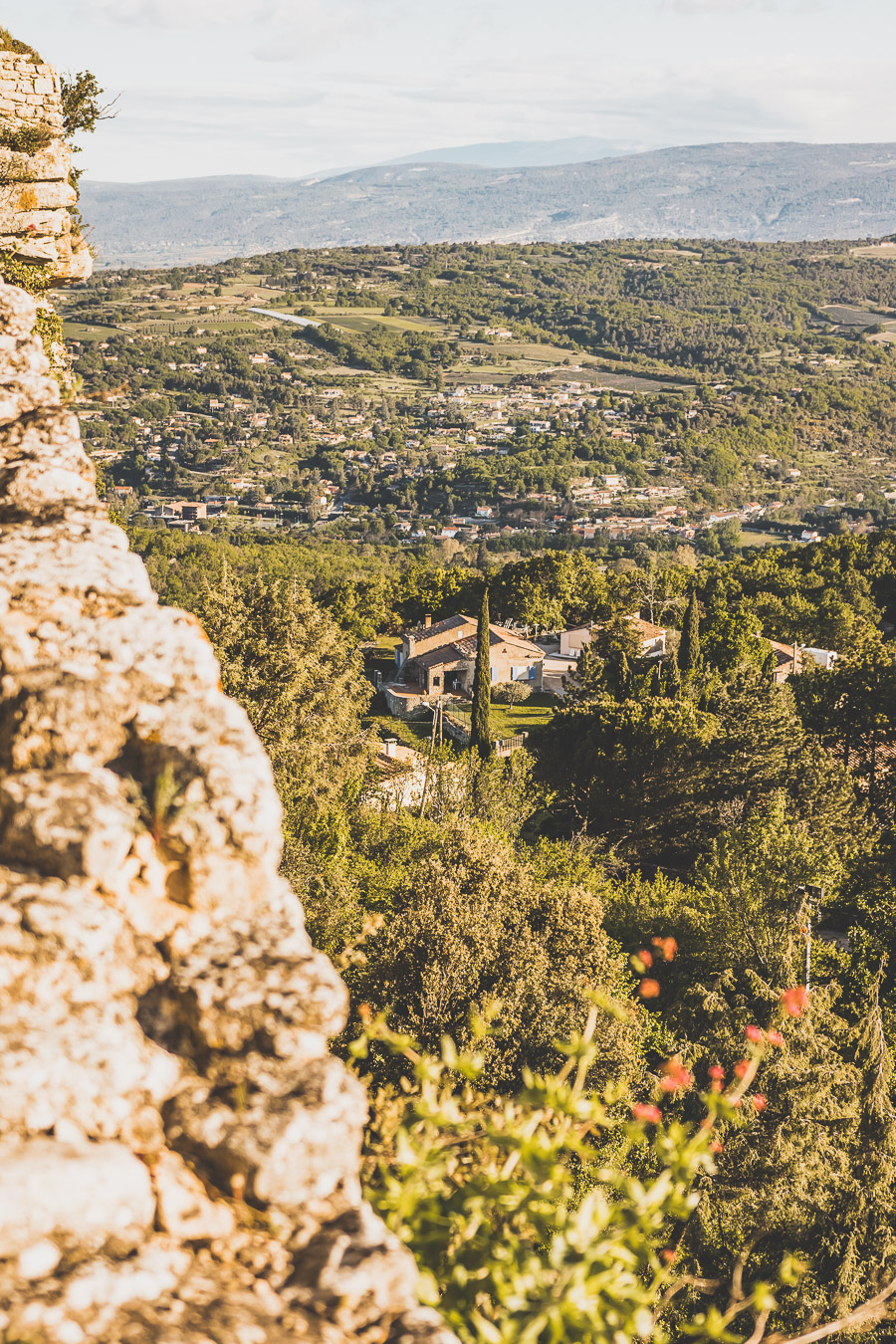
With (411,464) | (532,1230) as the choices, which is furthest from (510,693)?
(411,464)

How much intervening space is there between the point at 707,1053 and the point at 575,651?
46075 mm

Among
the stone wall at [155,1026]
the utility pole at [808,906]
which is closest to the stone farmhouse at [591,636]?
the utility pole at [808,906]

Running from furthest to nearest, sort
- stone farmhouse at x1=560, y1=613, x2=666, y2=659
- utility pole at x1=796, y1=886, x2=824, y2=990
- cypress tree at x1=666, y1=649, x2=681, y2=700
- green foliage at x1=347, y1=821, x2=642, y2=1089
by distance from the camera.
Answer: stone farmhouse at x1=560, y1=613, x2=666, y2=659
cypress tree at x1=666, y1=649, x2=681, y2=700
utility pole at x1=796, y1=886, x2=824, y2=990
green foliage at x1=347, y1=821, x2=642, y2=1089

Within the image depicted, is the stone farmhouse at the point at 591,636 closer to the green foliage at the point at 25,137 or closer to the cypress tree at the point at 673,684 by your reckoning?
the cypress tree at the point at 673,684

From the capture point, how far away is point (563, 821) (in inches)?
1246

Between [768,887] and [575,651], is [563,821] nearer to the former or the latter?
[768,887]

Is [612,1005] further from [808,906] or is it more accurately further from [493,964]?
[808,906]

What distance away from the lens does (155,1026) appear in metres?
4.25

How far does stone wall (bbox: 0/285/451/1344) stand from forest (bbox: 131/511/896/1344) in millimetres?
521

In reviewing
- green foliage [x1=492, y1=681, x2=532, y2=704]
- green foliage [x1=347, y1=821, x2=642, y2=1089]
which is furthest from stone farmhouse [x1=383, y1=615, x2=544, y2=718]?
green foliage [x1=347, y1=821, x2=642, y2=1089]

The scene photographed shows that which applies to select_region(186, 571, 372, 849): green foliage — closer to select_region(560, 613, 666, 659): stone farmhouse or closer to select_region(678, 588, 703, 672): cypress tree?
select_region(678, 588, 703, 672): cypress tree

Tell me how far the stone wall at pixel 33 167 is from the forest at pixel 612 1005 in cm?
594

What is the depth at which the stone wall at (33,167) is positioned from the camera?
461 inches

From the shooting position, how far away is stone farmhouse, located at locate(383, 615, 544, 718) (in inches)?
2157
